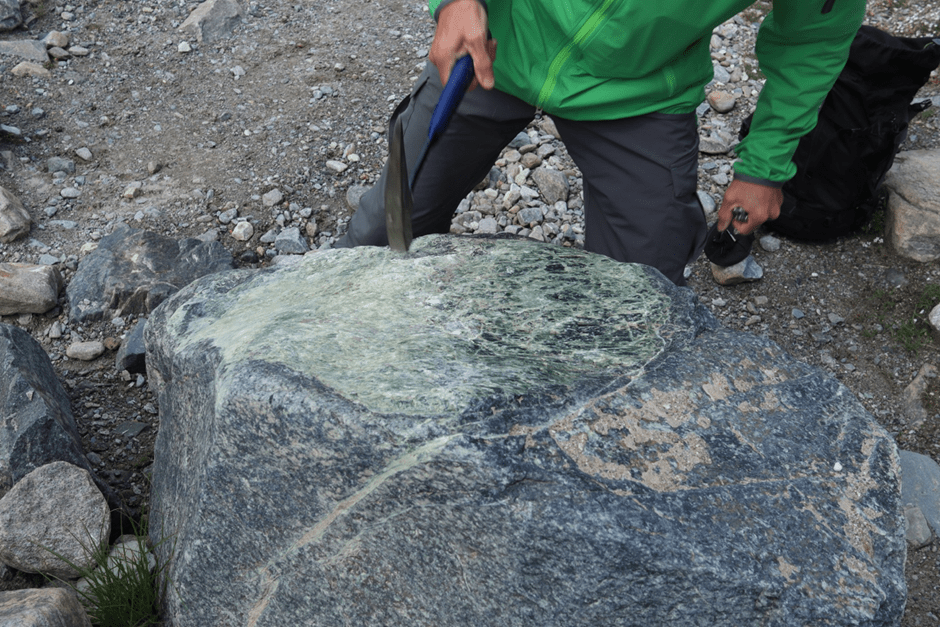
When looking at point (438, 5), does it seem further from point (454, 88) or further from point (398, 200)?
point (398, 200)

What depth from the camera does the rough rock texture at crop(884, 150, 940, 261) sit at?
3507 mm

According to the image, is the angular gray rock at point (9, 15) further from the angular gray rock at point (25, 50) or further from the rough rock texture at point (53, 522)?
the rough rock texture at point (53, 522)

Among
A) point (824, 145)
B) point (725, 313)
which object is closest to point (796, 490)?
point (725, 313)

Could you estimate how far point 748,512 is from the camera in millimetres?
1504

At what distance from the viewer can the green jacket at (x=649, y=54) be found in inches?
84.0

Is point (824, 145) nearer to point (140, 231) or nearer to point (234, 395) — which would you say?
point (234, 395)

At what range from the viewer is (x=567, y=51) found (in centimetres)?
228

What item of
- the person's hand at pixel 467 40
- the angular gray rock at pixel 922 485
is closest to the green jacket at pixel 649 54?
the person's hand at pixel 467 40

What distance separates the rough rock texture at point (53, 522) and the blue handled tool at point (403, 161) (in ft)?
4.10

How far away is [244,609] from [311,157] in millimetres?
2847

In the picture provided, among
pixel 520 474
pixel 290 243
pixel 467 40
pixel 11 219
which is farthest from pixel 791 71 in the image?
pixel 11 219

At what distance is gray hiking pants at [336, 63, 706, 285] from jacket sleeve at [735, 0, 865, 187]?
294mm

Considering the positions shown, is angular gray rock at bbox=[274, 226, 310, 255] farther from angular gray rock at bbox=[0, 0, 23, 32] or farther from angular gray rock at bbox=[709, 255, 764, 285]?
angular gray rock at bbox=[0, 0, 23, 32]

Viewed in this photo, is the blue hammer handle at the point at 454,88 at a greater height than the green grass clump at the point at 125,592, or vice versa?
the blue hammer handle at the point at 454,88
